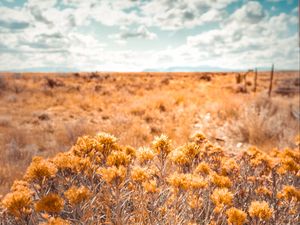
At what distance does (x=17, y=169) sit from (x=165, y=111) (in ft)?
31.2

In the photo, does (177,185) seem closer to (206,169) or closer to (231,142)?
(206,169)

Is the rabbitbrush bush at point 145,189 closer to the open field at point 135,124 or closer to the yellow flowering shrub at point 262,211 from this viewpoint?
the yellow flowering shrub at point 262,211

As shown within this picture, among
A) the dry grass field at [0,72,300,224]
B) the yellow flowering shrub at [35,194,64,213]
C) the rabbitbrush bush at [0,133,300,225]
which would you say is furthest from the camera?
the dry grass field at [0,72,300,224]

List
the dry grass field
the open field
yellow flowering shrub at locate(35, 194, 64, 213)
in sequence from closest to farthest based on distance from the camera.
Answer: yellow flowering shrub at locate(35, 194, 64, 213) < the dry grass field < the open field

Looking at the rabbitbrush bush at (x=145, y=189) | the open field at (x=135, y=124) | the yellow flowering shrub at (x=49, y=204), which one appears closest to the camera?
the yellow flowering shrub at (x=49, y=204)

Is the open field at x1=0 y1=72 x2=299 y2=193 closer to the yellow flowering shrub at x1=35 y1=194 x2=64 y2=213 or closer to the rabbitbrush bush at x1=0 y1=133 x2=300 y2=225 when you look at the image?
the rabbitbrush bush at x1=0 y1=133 x2=300 y2=225

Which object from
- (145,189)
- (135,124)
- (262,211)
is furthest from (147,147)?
(135,124)

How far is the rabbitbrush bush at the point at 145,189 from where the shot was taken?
6.27 ft

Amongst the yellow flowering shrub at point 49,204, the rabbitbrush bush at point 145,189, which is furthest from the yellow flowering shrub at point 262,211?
the yellow flowering shrub at point 49,204

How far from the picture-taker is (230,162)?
3178 millimetres

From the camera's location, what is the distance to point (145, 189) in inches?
86.1

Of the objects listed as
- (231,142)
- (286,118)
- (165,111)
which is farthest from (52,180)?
(165,111)

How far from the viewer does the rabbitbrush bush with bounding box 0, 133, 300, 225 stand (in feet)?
6.27

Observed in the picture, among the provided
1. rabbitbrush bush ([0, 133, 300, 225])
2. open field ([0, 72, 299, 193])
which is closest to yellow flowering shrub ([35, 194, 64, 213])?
rabbitbrush bush ([0, 133, 300, 225])
